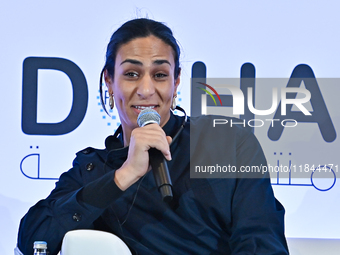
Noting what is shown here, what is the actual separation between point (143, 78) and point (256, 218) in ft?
2.14

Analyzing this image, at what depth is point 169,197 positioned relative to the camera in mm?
1118

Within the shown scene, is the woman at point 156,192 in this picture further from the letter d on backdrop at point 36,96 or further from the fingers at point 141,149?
the letter d on backdrop at point 36,96

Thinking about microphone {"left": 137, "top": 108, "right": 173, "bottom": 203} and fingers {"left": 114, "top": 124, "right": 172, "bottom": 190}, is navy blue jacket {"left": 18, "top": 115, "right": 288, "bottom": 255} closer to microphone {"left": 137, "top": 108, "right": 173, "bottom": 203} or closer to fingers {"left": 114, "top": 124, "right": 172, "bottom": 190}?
fingers {"left": 114, "top": 124, "right": 172, "bottom": 190}

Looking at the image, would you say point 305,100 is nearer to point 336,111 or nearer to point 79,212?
point 336,111

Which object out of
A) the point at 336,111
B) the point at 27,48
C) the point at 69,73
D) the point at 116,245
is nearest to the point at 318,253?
the point at 336,111

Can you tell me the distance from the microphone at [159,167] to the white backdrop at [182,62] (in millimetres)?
1119

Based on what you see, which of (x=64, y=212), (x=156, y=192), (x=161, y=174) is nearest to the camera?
(x=161, y=174)

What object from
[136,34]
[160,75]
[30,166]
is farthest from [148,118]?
[30,166]

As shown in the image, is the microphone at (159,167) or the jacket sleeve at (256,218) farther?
the jacket sleeve at (256,218)

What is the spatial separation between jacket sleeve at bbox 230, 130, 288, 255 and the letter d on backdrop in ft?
4.42

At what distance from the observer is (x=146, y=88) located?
155cm

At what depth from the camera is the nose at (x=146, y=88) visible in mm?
1548

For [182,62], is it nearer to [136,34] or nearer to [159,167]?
[136,34]

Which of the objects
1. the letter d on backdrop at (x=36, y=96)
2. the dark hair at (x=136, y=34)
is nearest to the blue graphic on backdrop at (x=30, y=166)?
the letter d on backdrop at (x=36, y=96)
